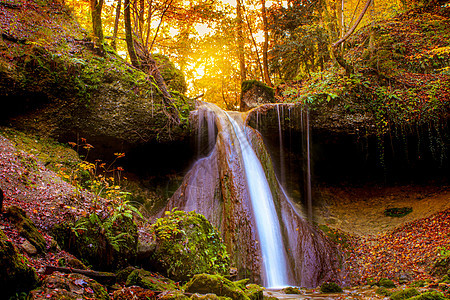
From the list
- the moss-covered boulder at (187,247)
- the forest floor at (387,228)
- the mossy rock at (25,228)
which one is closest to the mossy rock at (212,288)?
the moss-covered boulder at (187,247)

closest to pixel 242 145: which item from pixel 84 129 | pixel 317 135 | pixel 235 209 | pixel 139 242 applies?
pixel 235 209

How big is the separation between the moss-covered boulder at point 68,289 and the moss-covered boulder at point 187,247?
1858 mm

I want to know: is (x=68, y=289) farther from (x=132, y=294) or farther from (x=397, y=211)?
(x=397, y=211)

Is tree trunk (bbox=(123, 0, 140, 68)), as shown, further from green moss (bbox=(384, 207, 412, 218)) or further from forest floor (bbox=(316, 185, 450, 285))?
green moss (bbox=(384, 207, 412, 218))

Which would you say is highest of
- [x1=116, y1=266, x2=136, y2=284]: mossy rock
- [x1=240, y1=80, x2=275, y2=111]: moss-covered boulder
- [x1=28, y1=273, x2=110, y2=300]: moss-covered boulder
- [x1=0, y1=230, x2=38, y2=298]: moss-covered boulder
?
[x1=240, y1=80, x2=275, y2=111]: moss-covered boulder

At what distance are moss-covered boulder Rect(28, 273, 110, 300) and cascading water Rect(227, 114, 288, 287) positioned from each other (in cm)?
528

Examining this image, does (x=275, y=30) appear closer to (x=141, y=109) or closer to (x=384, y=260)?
(x=141, y=109)

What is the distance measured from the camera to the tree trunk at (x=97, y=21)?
7.83 meters

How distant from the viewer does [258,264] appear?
6.66 metres

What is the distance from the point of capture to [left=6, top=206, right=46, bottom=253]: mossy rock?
104 inches

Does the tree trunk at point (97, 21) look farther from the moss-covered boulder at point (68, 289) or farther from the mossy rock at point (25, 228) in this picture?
the moss-covered boulder at point (68, 289)

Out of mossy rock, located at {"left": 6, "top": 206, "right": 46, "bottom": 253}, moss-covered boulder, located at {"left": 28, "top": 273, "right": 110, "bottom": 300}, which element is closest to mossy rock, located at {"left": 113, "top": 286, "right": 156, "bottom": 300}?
moss-covered boulder, located at {"left": 28, "top": 273, "right": 110, "bottom": 300}

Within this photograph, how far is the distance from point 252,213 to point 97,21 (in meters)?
7.45

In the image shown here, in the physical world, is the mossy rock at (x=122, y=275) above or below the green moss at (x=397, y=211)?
above
